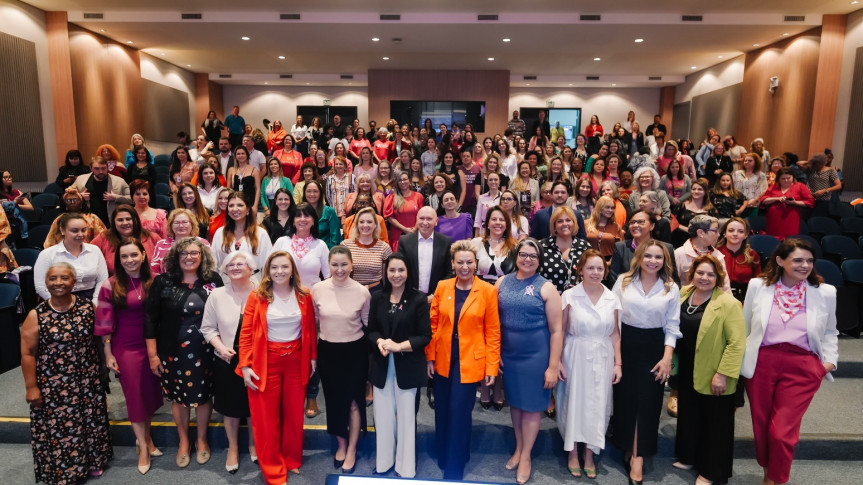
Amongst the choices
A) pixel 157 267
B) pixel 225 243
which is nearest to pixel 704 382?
pixel 225 243

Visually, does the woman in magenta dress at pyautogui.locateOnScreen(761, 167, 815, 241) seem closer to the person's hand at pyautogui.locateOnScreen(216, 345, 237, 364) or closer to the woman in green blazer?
the woman in green blazer

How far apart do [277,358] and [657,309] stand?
249cm

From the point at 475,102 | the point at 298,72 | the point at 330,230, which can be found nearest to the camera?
the point at 330,230

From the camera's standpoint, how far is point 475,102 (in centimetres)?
1520

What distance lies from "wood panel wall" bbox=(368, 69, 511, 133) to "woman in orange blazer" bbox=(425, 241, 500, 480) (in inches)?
506

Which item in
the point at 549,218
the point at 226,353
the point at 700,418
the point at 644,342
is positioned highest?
the point at 549,218

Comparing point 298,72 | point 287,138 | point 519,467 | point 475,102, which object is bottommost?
point 519,467

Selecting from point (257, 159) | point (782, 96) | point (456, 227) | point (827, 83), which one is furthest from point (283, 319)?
point (782, 96)

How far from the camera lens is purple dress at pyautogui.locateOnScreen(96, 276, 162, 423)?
3133 mm

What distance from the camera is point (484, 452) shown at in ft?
12.0

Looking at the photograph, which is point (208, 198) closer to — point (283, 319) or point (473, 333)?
point (283, 319)

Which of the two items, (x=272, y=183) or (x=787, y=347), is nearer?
(x=787, y=347)

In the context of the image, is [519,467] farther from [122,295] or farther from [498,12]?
[498,12]

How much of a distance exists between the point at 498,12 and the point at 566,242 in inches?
277
